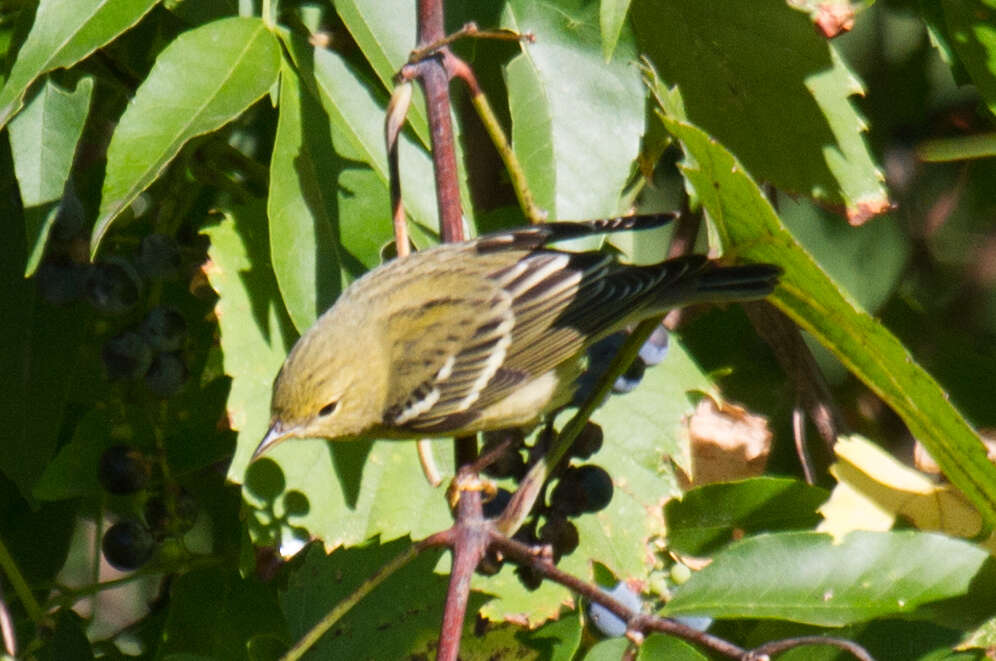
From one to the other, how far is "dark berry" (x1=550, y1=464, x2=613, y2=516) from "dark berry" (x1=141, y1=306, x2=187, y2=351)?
2.65 feet

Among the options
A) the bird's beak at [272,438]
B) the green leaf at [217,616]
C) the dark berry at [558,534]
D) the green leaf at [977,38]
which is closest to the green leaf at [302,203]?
the bird's beak at [272,438]

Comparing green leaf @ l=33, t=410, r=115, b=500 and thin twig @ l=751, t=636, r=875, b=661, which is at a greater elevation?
thin twig @ l=751, t=636, r=875, b=661

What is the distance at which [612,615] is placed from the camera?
242cm

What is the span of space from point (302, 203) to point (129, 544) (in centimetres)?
89

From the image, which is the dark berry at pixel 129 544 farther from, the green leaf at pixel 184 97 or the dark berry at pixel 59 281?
the green leaf at pixel 184 97

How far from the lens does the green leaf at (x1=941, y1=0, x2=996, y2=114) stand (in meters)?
2.46

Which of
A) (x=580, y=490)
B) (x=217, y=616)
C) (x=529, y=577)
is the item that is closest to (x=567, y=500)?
(x=580, y=490)

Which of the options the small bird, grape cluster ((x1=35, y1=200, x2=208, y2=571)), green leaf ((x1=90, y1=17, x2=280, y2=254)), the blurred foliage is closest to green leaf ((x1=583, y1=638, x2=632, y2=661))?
the blurred foliage

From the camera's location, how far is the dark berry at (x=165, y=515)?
8.71 feet

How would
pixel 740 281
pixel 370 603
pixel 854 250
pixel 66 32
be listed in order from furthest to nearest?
pixel 854 250 < pixel 370 603 < pixel 740 281 < pixel 66 32

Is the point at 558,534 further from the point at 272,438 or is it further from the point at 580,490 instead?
the point at 272,438

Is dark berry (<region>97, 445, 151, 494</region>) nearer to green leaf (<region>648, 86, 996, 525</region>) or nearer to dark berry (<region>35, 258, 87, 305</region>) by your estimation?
dark berry (<region>35, 258, 87, 305</region>)

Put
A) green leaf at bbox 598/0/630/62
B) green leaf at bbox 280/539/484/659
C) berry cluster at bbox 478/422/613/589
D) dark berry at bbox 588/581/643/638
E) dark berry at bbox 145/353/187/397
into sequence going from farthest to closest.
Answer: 1. dark berry at bbox 145/353/187/397
2. dark berry at bbox 588/581/643/638
3. berry cluster at bbox 478/422/613/589
4. green leaf at bbox 280/539/484/659
5. green leaf at bbox 598/0/630/62

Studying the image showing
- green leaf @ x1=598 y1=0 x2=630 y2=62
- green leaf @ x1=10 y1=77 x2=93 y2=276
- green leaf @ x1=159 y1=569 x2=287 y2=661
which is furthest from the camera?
green leaf @ x1=159 y1=569 x2=287 y2=661
